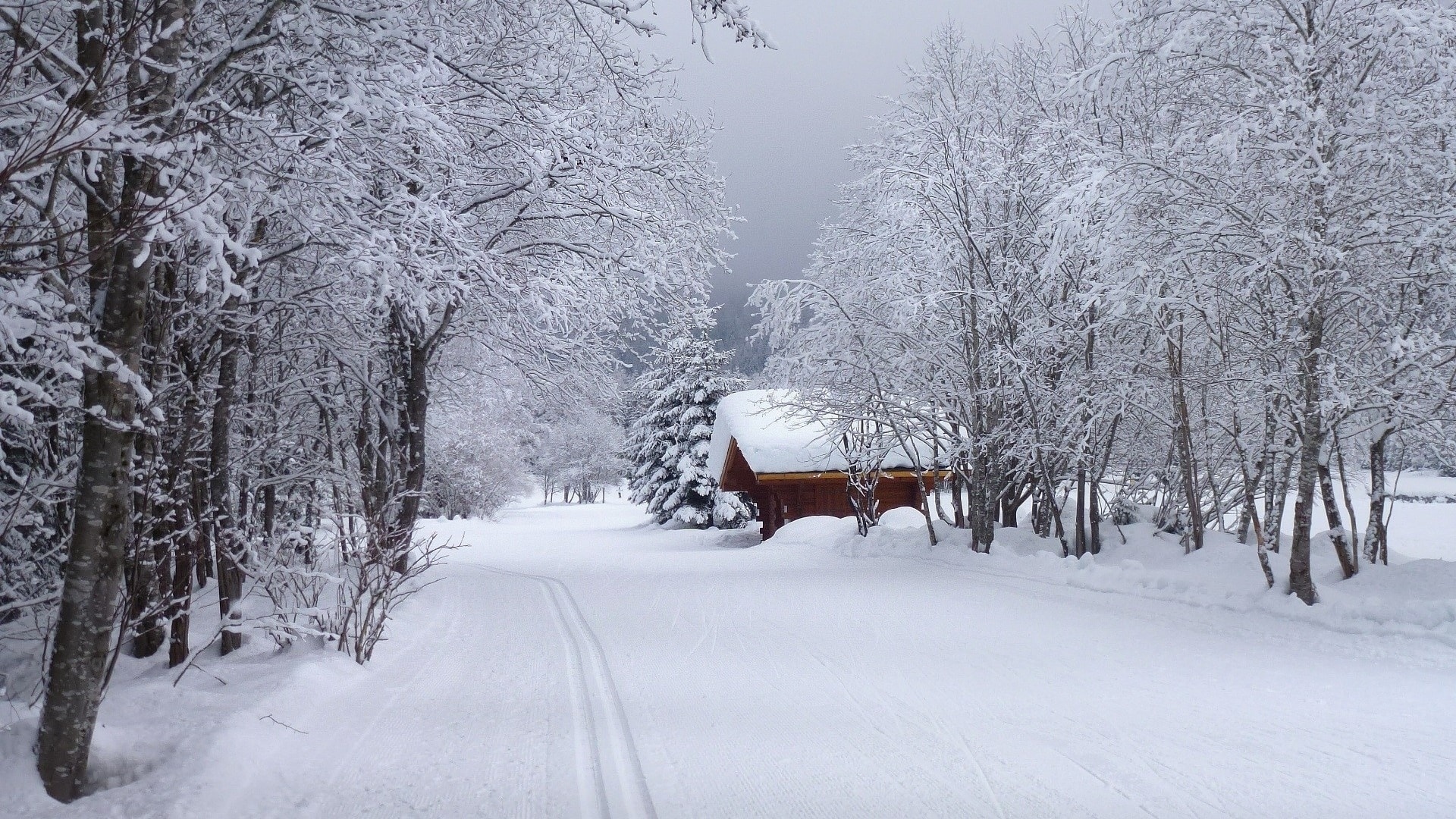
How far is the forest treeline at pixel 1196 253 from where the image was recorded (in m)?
7.82

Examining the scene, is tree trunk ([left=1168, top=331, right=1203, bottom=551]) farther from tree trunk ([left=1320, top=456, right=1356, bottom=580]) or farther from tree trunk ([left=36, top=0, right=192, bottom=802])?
tree trunk ([left=36, top=0, right=192, bottom=802])

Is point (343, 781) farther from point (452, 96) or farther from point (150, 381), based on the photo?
point (452, 96)

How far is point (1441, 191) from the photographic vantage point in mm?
7719

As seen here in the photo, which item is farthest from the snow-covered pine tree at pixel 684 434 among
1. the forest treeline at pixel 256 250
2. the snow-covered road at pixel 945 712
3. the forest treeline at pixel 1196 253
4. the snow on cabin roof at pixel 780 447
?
the snow-covered road at pixel 945 712

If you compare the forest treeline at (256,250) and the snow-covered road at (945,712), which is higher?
the forest treeline at (256,250)

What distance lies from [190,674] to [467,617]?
13.8 feet

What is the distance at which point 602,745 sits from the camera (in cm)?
486

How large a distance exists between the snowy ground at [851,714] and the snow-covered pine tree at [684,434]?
23.3 m

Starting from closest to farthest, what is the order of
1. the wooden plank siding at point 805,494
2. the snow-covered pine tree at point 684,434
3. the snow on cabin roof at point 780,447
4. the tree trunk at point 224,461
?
the tree trunk at point 224,461, the snow on cabin roof at point 780,447, the wooden plank siding at point 805,494, the snow-covered pine tree at point 684,434

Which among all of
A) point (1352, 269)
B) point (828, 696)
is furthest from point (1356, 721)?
point (1352, 269)

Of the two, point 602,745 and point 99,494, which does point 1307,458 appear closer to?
point 602,745

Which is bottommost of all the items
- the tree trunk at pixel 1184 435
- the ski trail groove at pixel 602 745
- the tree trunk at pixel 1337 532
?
the ski trail groove at pixel 602 745

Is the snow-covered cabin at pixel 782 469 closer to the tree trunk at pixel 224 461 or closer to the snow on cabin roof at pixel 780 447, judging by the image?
the snow on cabin roof at pixel 780 447

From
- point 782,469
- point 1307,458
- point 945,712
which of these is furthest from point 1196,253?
point 782,469
